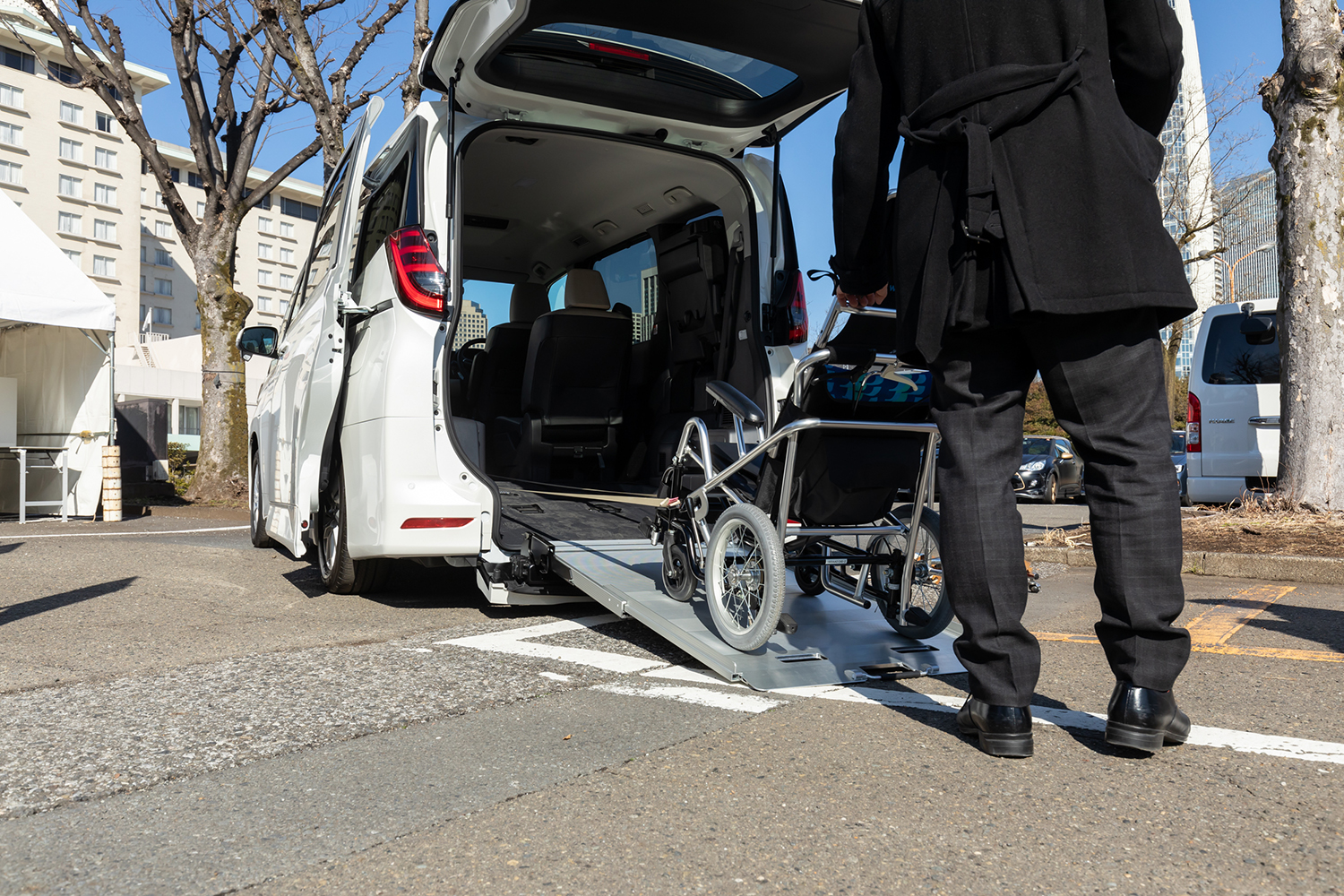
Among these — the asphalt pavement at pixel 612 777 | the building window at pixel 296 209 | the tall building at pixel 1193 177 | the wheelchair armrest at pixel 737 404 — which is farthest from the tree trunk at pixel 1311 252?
the building window at pixel 296 209

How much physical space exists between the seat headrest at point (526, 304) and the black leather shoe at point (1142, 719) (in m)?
5.82

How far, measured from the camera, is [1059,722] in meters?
2.51

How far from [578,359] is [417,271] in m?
2.13

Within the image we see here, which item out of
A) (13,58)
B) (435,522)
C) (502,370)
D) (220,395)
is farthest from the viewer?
(13,58)

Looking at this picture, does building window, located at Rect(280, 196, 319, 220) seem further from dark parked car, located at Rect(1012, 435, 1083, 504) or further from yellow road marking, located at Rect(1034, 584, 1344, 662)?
yellow road marking, located at Rect(1034, 584, 1344, 662)

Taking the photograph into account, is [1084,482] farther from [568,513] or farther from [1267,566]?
[1267,566]

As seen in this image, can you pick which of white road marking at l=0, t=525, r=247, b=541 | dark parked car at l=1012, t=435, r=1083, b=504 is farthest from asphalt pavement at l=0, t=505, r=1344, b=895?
dark parked car at l=1012, t=435, r=1083, b=504

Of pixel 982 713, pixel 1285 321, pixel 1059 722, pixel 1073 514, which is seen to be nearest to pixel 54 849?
pixel 982 713

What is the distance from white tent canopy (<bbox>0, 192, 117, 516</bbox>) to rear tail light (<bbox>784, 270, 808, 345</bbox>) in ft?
A: 25.6

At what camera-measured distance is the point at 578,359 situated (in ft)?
20.1

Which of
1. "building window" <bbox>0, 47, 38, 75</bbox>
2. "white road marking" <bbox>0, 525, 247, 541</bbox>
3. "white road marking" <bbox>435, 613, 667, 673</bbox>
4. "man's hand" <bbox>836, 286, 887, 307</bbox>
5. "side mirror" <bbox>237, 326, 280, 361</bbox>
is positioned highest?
"building window" <bbox>0, 47, 38, 75</bbox>

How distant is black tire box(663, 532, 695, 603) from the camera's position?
3.66 meters

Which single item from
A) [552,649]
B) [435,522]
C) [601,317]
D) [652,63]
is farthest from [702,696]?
[601,317]

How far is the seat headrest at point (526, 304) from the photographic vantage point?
294 inches
